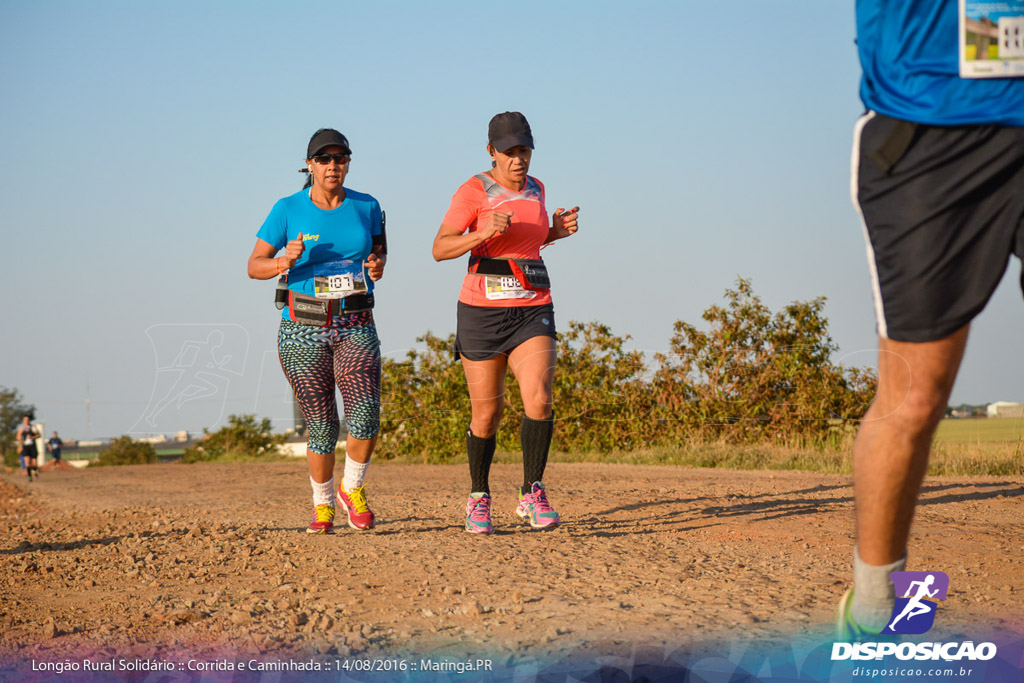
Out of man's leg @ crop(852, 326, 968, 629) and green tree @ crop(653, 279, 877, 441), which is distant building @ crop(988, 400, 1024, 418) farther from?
man's leg @ crop(852, 326, 968, 629)

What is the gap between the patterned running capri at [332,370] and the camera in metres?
5.91

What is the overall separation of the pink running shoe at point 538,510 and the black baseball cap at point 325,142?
2.52 m

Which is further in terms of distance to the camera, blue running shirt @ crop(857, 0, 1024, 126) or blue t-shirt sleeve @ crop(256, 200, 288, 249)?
blue t-shirt sleeve @ crop(256, 200, 288, 249)

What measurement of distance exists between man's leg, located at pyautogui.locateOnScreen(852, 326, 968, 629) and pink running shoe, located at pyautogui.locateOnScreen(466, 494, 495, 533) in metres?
3.37

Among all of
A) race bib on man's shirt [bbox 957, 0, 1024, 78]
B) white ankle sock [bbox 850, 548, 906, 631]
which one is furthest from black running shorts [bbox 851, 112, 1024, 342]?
white ankle sock [bbox 850, 548, 906, 631]

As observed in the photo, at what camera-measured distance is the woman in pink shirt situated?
19.4 ft

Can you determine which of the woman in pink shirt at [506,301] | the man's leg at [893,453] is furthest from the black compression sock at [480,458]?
the man's leg at [893,453]

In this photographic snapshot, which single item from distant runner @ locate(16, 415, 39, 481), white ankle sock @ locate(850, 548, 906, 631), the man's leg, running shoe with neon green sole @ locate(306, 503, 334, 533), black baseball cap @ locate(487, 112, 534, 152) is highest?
black baseball cap @ locate(487, 112, 534, 152)

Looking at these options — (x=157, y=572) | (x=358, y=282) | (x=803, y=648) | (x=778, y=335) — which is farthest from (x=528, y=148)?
(x=778, y=335)

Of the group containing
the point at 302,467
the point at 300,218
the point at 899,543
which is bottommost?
the point at 302,467

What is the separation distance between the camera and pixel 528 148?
599cm

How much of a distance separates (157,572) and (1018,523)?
518 cm

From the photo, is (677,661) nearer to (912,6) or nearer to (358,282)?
(912,6)

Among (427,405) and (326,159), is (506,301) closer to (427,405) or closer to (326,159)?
(326,159)
